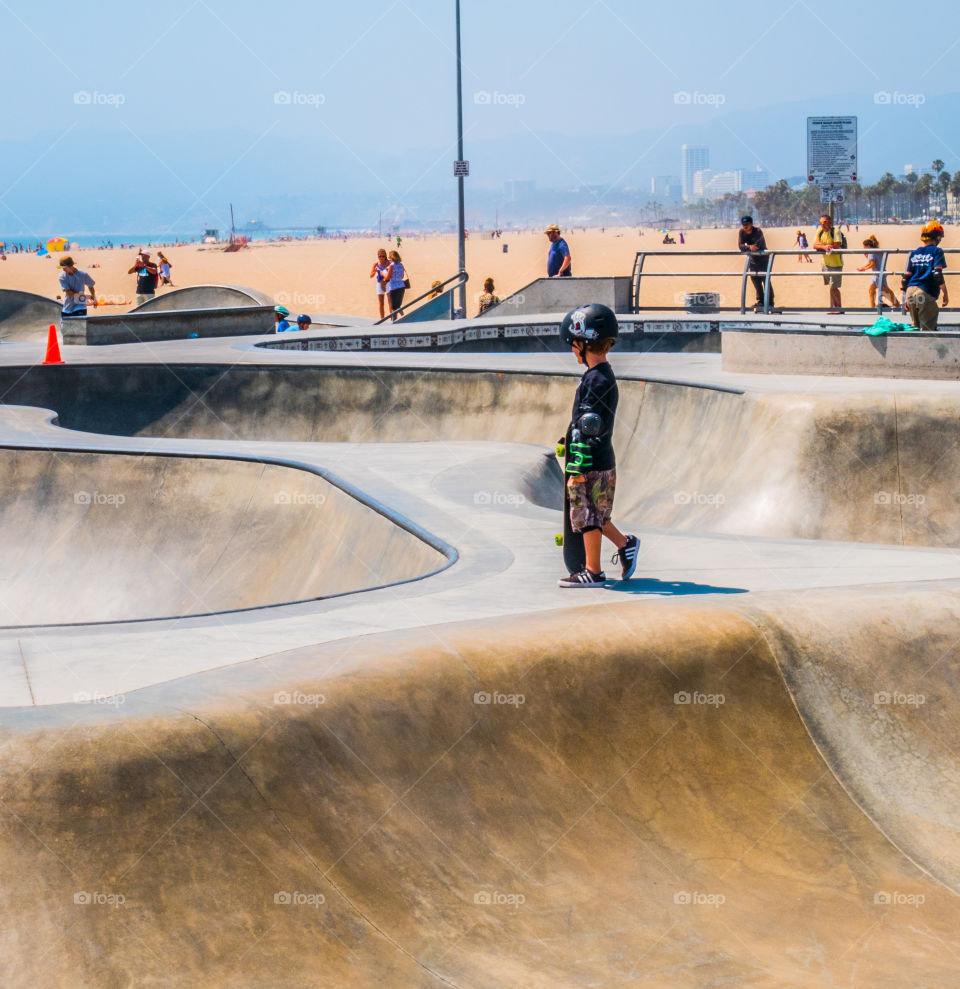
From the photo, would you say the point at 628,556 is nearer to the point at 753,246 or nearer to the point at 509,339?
the point at 509,339

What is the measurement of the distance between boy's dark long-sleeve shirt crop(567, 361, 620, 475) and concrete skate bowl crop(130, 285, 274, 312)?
25.3m

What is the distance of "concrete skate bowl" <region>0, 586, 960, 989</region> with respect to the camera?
4535 mm

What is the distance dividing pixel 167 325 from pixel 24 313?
951 cm

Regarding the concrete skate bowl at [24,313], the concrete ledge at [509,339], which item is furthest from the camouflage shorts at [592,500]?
the concrete skate bowl at [24,313]

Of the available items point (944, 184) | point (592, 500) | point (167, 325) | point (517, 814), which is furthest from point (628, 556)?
point (944, 184)

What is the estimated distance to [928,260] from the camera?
16.6 metres

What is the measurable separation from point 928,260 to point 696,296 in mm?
10662

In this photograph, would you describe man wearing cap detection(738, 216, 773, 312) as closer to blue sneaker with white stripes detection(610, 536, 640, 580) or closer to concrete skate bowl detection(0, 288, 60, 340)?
blue sneaker with white stripes detection(610, 536, 640, 580)

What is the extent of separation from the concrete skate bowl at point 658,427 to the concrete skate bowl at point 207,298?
12.6 meters

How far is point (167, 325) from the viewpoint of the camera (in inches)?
1035

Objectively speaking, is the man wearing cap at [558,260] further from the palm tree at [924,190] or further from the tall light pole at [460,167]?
the palm tree at [924,190]

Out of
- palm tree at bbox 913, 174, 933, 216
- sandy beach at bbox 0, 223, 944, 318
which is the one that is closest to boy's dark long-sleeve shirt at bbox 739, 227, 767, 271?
sandy beach at bbox 0, 223, 944, 318

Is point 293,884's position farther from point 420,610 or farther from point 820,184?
point 820,184

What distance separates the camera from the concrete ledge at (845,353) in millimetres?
15742
